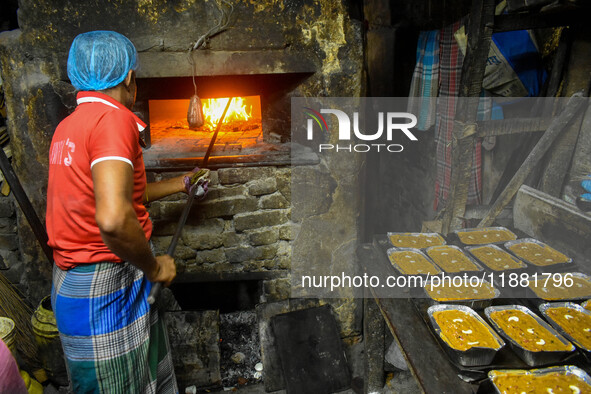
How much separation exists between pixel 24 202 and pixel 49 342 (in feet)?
3.46

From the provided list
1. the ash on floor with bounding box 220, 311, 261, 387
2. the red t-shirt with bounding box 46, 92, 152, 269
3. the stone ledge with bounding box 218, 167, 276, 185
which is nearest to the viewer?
the red t-shirt with bounding box 46, 92, 152, 269

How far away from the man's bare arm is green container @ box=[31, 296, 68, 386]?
1.66 meters

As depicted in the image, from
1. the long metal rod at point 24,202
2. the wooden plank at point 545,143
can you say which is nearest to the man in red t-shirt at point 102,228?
the long metal rod at point 24,202

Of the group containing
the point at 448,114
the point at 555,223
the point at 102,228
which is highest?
the point at 448,114

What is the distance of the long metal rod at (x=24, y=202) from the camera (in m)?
2.71

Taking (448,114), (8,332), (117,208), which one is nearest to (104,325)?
(117,208)

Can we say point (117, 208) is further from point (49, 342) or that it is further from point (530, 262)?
point (530, 262)

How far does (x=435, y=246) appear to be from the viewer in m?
2.74

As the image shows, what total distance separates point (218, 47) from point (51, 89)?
120cm

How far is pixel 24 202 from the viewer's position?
2.76 m

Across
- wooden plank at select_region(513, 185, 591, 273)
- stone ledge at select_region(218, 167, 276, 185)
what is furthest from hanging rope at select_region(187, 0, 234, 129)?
wooden plank at select_region(513, 185, 591, 273)

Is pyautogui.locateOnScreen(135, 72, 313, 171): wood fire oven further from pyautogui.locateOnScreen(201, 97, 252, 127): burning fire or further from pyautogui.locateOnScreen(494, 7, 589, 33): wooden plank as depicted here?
pyautogui.locateOnScreen(494, 7, 589, 33): wooden plank

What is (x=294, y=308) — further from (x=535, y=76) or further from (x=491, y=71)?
(x=535, y=76)

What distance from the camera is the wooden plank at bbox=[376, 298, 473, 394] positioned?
174 centimetres
